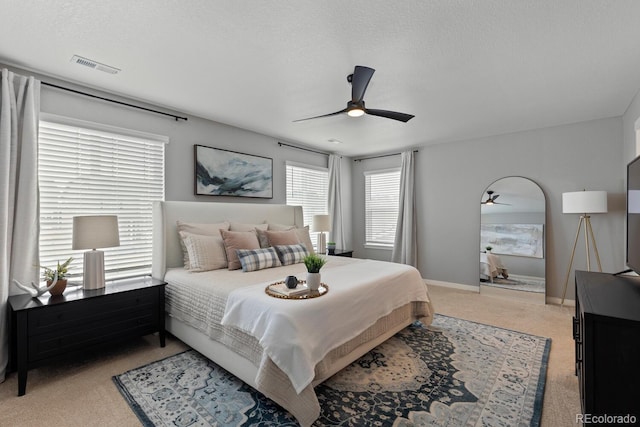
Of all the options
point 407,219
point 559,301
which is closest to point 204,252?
point 407,219

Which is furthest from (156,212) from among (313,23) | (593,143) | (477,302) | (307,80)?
(593,143)

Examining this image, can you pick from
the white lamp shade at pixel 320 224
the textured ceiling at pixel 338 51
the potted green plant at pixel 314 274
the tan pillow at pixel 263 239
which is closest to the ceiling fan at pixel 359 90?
the textured ceiling at pixel 338 51

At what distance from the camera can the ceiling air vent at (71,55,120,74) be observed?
2465 mm

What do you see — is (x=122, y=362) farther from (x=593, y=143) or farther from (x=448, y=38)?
(x=593, y=143)

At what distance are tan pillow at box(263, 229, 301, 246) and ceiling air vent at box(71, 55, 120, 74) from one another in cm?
225

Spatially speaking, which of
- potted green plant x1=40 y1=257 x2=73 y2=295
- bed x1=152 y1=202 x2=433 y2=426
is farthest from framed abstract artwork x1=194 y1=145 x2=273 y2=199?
potted green plant x1=40 y1=257 x2=73 y2=295

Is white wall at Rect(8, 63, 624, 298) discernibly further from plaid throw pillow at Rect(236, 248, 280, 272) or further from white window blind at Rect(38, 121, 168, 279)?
plaid throw pillow at Rect(236, 248, 280, 272)

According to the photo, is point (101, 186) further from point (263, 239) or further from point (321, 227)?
point (321, 227)

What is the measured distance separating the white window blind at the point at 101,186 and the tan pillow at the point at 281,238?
139cm

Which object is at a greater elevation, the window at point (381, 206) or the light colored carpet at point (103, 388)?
the window at point (381, 206)

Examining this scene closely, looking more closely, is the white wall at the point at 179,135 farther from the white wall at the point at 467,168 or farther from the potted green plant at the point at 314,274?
the potted green plant at the point at 314,274

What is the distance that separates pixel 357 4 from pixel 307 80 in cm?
108

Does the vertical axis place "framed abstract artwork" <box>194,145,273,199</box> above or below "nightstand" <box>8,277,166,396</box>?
above

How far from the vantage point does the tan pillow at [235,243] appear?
10.6 feet
